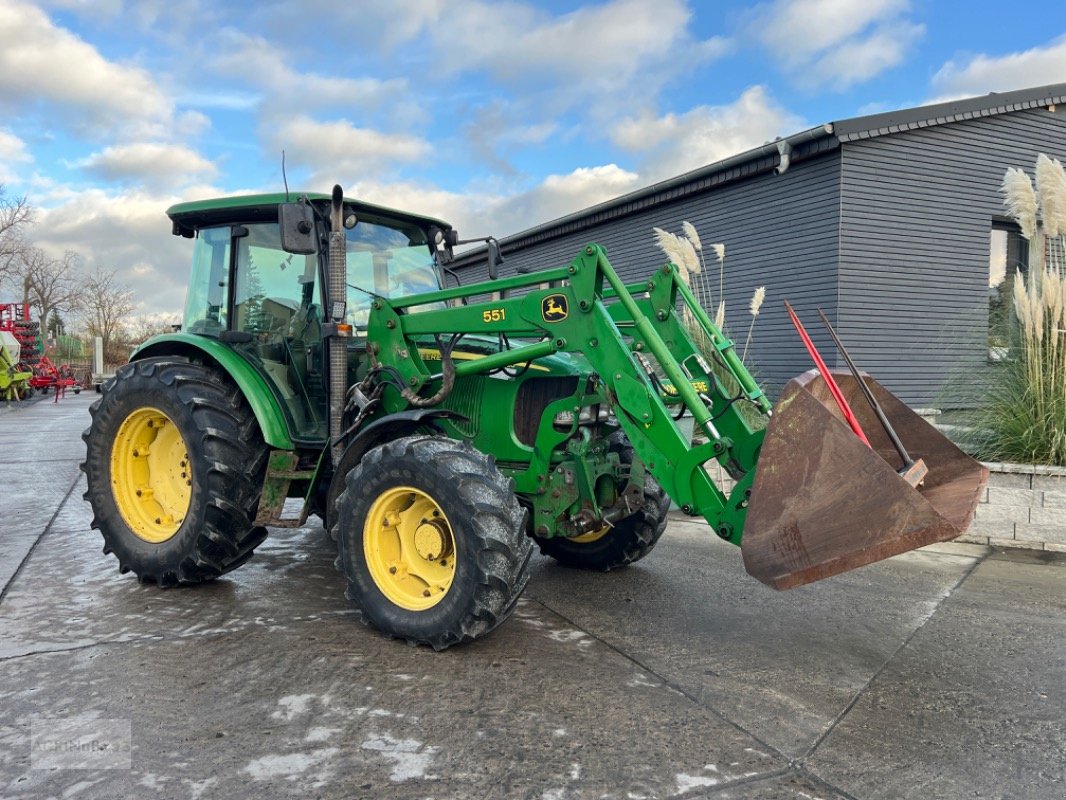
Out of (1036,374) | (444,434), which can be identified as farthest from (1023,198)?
(444,434)

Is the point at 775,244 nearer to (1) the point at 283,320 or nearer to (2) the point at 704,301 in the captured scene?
(2) the point at 704,301

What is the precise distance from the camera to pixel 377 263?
498 cm

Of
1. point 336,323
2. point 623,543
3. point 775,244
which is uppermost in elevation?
point 775,244

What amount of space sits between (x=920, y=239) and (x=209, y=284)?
9.12 meters

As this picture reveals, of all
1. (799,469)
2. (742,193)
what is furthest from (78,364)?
(799,469)

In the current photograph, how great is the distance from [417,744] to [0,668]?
6.46 feet

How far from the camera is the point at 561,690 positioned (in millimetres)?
3236

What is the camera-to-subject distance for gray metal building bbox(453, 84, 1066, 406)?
10.2m

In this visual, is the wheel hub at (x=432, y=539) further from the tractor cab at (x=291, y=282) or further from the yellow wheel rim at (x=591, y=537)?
the yellow wheel rim at (x=591, y=537)

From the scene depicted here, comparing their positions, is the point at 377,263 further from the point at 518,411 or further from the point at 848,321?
the point at 848,321

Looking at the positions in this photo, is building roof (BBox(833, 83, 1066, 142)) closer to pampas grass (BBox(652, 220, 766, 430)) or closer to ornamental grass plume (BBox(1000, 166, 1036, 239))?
pampas grass (BBox(652, 220, 766, 430))

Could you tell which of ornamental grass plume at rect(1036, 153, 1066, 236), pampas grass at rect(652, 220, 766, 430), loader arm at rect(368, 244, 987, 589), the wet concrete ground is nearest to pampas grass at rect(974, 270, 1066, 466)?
ornamental grass plume at rect(1036, 153, 1066, 236)

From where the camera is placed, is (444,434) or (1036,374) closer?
(444,434)

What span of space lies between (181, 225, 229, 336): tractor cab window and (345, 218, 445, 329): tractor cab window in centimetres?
92
